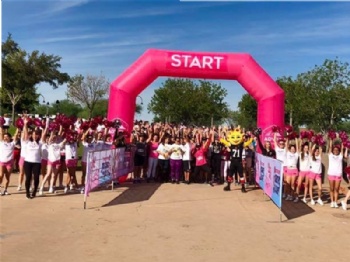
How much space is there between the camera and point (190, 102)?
1658 inches

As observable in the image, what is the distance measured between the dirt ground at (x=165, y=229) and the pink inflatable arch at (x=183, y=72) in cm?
307

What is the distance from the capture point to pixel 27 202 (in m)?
8.91

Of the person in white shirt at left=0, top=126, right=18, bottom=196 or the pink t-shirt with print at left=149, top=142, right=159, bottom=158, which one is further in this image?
the pink t-shirt with print at left=149, top=142, right=159, bottom=158

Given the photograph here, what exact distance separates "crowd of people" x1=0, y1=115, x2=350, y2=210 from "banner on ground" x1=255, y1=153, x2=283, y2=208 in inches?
16.9

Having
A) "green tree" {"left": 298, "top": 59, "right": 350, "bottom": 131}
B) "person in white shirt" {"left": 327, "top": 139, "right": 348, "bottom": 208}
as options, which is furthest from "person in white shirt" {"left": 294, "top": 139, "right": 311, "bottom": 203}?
"green tree" {"left": 298, "top": 59, "right": 350, "bottom": 131}

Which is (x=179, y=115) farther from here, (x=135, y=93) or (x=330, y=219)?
(x=330, y=219)

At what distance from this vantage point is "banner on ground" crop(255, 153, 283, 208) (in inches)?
320

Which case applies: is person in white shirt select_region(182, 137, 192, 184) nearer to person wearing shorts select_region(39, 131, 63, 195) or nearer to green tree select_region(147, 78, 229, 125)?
person wearing shorts select_region(39, 131, 63, 195)

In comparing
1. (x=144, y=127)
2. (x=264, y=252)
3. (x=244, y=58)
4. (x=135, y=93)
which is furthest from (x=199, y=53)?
(x=264, y=252)

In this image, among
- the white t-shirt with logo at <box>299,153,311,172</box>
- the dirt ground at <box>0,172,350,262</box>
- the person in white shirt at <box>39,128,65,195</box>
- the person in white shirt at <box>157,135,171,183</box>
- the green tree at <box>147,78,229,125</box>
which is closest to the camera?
the dirt ground at <box>0,172,350,262</box>

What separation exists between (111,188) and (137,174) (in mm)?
1806

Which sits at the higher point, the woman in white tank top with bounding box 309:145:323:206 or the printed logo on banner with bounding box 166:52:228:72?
the printed logo on banner with bounding box 166:52:228:72

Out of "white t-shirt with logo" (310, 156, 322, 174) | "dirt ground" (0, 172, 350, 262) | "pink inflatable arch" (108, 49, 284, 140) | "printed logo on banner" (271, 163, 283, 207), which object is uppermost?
"pink inflatable arch" (108, 49, 284, 140)

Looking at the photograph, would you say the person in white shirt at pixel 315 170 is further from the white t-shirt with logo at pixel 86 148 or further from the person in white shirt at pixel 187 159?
the white t-shirt with logo at pixel 86 148
